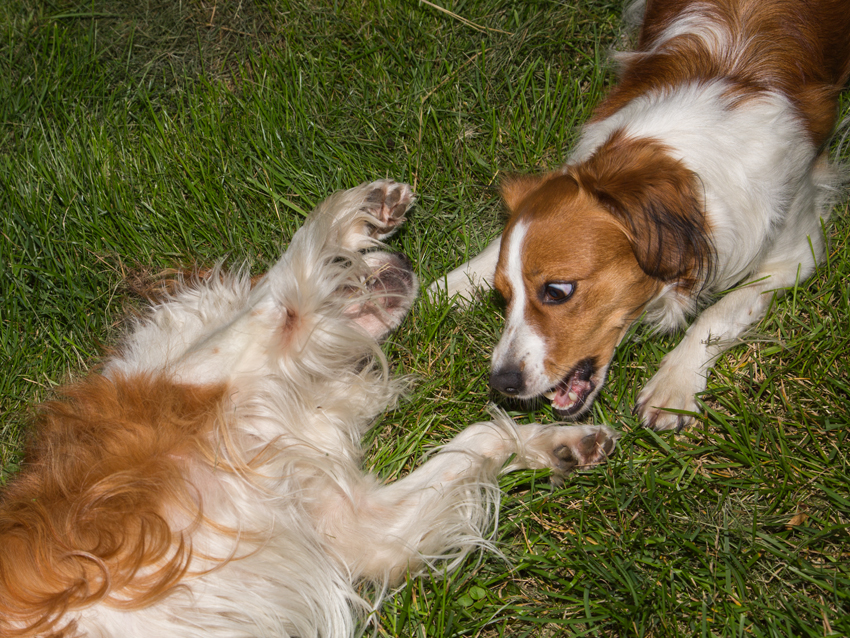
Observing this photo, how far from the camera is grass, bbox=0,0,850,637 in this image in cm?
210

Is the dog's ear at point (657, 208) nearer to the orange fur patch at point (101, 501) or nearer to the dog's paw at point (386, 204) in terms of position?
the dog's paw at point (386, 204)

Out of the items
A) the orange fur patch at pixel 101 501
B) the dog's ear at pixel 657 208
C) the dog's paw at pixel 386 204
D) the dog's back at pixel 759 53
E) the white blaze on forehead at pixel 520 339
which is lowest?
the orange fur patch at pixel 101 501

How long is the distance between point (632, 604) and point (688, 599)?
0.18m

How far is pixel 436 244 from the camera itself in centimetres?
295

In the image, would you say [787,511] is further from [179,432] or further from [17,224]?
[17,224]

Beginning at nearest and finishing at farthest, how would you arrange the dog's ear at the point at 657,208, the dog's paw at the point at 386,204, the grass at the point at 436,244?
the grass at the point at 436,244, the dog's ear at the point at 657,208, the dog's paw at the point at 386,204

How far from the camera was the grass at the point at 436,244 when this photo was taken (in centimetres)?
210

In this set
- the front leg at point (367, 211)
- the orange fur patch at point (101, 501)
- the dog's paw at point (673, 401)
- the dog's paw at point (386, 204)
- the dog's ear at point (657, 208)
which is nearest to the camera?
the orange fur patch at point (101, 501)

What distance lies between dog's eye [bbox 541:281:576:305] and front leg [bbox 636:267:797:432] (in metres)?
0.47

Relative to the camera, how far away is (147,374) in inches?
85.9

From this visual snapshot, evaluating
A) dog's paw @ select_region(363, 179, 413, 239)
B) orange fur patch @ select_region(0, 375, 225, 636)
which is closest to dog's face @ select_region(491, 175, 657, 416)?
dog's paw @ select_region(363, 179, 413, 239)

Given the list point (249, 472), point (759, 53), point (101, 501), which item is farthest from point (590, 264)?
point (101, 501)

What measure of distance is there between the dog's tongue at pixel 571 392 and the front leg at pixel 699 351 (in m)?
0.20

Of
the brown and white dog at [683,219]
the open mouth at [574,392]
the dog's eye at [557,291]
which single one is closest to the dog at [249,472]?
the open mouth at [574,392]
